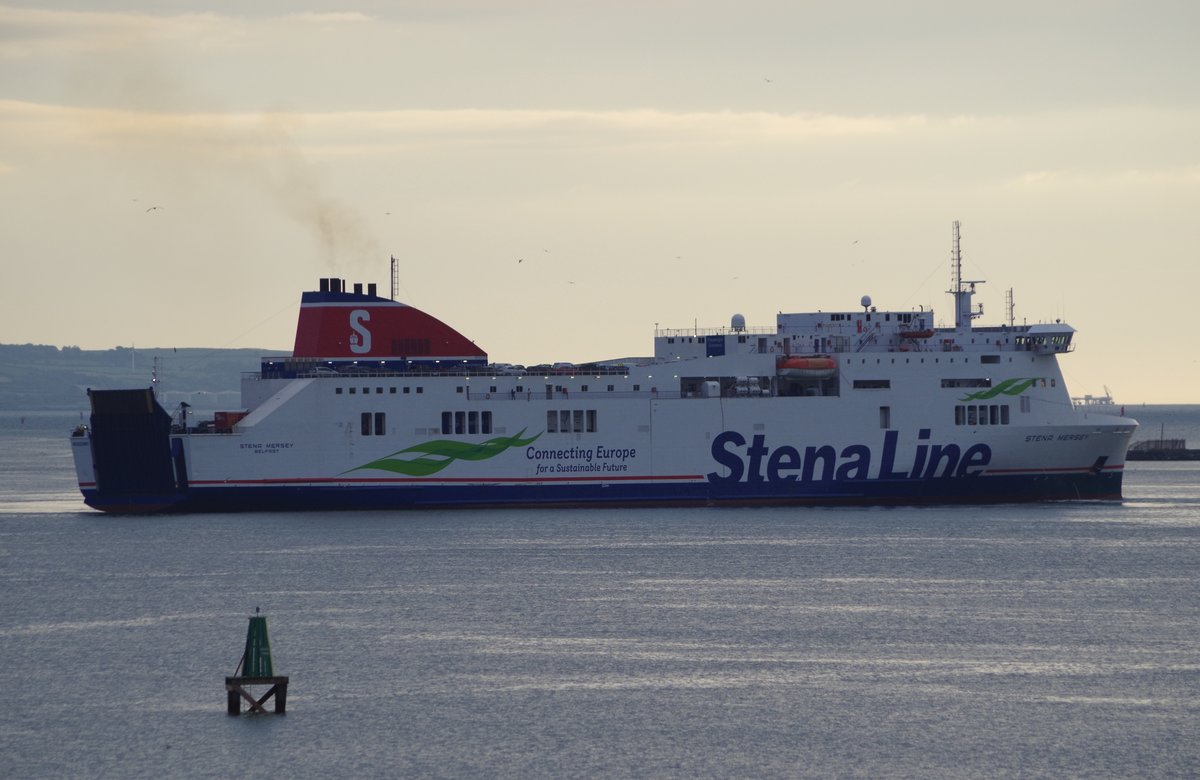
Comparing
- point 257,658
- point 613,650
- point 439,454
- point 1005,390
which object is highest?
point 1005,390

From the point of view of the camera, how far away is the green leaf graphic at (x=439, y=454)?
51.3 meters

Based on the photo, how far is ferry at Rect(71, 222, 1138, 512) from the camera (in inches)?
2000

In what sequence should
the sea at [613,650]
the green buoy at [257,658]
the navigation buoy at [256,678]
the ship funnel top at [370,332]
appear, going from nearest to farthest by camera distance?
the sea at [613,650], the navigation buoy at [256,678], the green buoy at [257,658], the ship funnel top at [370,332]

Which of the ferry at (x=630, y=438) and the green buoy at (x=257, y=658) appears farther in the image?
the ferry at (x=630, y=438)

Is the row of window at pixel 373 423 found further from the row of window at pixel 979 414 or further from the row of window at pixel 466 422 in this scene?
the row of window at pixel 979 414

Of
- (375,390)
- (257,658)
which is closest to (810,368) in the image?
(375,390)

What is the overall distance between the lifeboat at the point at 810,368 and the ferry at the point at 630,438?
0.24 ft

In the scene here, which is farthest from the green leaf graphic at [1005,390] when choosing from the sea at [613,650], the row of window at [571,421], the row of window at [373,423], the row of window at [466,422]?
the row of window at [373,423]

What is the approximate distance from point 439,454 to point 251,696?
89.5 ft

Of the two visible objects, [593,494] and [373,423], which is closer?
[373,423]

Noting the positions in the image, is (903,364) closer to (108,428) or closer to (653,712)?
(108,428)

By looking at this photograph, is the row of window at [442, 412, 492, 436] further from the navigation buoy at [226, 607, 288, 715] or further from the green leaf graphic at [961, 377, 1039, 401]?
the navigation buoy at [226, 607, 288, 715]

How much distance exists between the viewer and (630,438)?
169 ft

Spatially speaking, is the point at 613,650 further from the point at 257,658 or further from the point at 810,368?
the point at 810,368
